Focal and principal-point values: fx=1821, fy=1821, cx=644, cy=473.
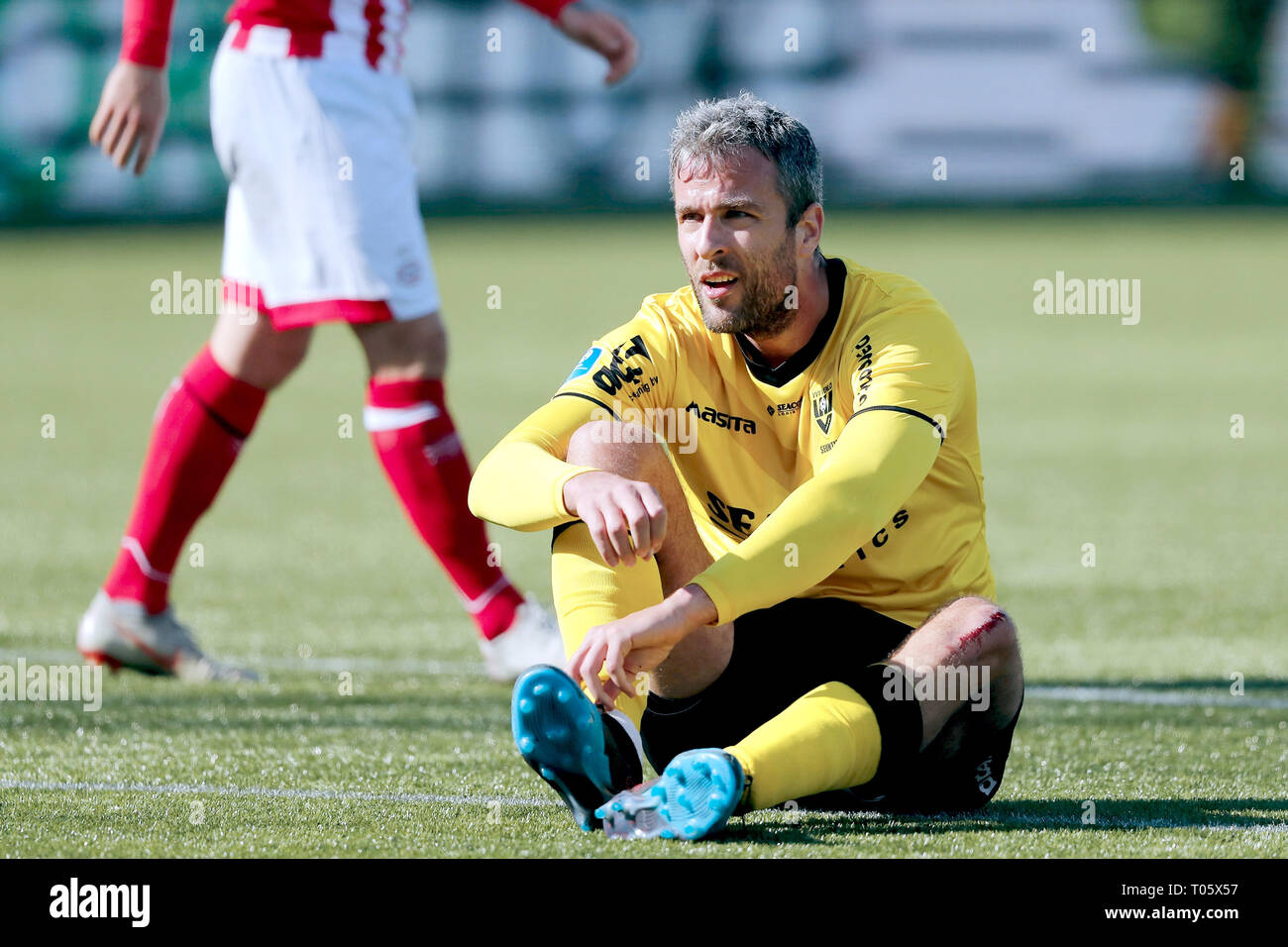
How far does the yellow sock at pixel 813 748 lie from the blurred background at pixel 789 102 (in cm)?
1825

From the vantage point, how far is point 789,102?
24.2m

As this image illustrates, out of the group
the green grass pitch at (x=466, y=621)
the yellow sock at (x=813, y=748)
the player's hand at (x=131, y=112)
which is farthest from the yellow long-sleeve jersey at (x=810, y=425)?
the player's hand at (x=131, y=112)

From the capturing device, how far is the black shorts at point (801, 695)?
3.13 meters

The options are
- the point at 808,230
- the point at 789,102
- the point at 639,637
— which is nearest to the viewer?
the point at 639,637

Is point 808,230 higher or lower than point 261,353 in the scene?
higher

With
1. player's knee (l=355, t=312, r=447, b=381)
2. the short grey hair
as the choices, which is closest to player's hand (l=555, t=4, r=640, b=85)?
player's knee (l=355, t=312, r=447, b=381)

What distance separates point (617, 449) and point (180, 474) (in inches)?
74.1

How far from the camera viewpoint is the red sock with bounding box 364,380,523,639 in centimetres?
447

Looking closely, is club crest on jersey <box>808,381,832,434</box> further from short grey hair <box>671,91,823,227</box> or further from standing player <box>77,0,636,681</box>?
standing player <box>77,0,636,681</box>

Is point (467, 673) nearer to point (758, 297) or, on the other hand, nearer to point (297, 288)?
point (297, 288)

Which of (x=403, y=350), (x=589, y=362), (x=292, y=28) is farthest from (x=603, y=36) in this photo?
(x=589, y=362)

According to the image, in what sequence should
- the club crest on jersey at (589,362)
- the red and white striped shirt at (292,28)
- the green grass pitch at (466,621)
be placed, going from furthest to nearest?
the red and white striped shirt at (292,28) → the club crest on jersey at (589,362) → the green grass pitch at (466,621)

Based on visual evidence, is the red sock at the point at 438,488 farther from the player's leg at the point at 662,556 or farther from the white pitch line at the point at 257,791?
the player's leg at the point at 662,556
